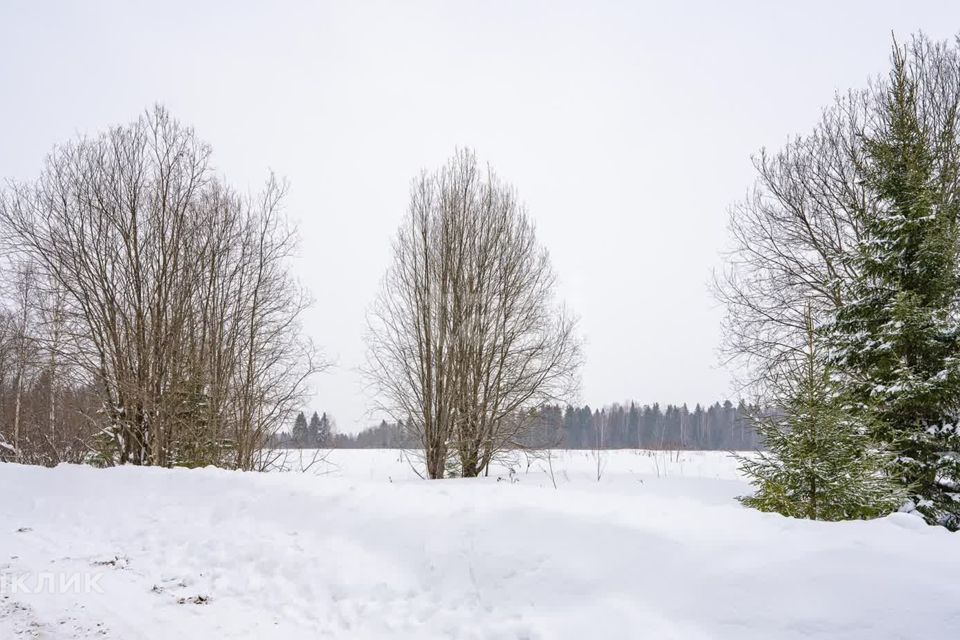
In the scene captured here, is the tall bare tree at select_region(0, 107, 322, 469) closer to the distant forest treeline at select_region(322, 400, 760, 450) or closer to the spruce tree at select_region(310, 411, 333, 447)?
the spruce tree at select_region(310, 411, 333, 447)

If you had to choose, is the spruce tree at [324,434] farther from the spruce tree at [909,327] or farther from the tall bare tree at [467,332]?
the spruce tree at [909,327]

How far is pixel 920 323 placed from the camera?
6.12 meters

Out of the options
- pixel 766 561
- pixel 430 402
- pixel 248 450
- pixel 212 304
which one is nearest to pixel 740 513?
pixel 766 561

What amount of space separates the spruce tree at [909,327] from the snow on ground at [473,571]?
9.76 feet

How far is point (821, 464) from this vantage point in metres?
5.00

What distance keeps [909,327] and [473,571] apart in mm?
6526

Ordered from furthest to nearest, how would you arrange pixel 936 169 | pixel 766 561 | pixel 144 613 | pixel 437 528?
pixel 936 169 < pixel 437 528 < pixel 144 613 < pixel 766 561

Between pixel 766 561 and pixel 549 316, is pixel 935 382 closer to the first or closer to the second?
pixel 766 561

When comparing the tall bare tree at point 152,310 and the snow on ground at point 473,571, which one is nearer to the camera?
the snow on ground at point 473,571

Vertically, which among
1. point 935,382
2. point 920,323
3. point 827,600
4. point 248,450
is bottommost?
point 248,450

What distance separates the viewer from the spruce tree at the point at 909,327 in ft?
19.8

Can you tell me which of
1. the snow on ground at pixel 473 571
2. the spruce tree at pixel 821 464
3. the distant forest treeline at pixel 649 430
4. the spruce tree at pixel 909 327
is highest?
the spruce tree at pixel 909 327

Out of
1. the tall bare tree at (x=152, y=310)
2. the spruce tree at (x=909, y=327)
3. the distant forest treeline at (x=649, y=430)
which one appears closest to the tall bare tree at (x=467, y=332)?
the tall bare tree at (x=152, y=310)

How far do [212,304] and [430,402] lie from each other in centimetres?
665
